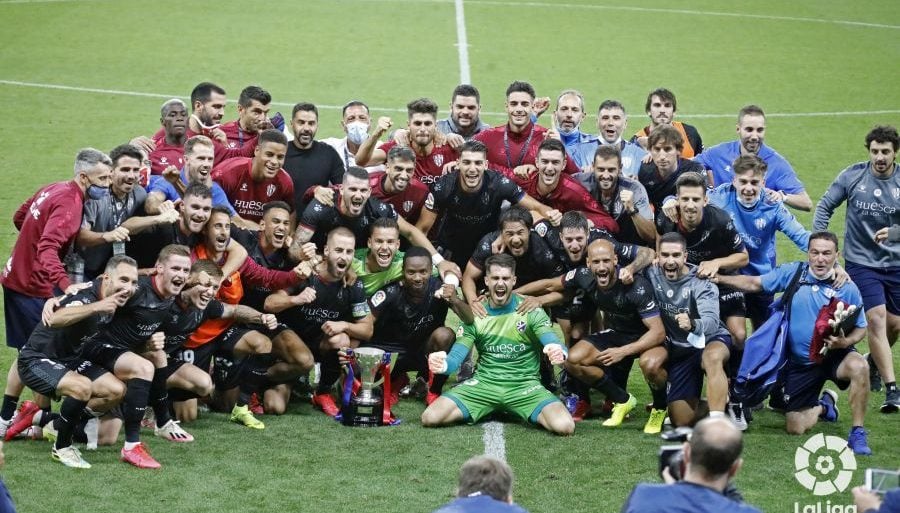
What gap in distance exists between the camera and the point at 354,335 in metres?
11.3

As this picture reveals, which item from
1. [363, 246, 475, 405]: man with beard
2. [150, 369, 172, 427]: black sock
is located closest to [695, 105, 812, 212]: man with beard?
[363, 246, 475, 405]: man with beard

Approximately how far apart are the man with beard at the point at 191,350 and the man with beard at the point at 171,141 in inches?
71.8

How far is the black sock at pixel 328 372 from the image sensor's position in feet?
37.0

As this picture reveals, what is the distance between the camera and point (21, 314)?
34.7 feet

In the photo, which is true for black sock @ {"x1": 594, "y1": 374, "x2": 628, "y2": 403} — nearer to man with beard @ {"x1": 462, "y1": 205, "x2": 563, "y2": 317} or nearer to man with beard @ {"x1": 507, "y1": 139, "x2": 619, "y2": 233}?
man with beard @ {"x1": 462, "y1": 205, "x2": 563, "y2": 317}

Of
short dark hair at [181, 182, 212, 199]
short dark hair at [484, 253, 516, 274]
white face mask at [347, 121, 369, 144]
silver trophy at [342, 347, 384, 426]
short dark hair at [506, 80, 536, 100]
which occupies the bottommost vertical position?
silver trophy at [342, 347, 384, 426]

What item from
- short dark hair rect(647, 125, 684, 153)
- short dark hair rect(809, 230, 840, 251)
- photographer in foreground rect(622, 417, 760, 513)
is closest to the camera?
photographer in foreground rect(622, 417, 760, 513)

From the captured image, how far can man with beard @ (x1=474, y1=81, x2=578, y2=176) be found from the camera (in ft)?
41.0

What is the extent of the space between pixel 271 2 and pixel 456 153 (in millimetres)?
19173

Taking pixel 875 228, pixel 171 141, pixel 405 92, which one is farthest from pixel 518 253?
pixel 405 92

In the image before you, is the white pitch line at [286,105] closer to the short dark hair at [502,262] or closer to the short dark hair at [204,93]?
the short dark hair at [204,93]

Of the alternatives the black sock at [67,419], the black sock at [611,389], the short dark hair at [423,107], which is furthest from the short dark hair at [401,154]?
the black sock at [67,419]

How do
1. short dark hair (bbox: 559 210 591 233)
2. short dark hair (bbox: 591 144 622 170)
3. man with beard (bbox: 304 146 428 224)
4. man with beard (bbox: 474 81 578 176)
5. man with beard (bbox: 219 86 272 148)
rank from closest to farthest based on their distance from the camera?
short dark hair (bbox: 559 210 591 233), short dark hair (bbox: 591 144 622 170), man with beard (bbox: 304 146 428 224), man with beard (bbox: 474 81 578 176), man with beard (bbox: 219 86 272 148)

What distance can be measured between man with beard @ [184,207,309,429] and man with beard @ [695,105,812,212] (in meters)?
3.91
